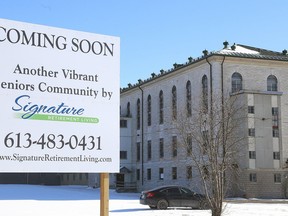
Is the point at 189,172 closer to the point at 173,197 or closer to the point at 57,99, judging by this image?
the point at 173,197

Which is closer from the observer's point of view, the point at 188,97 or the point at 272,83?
the point at 272,83

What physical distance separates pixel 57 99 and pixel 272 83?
1692 inches

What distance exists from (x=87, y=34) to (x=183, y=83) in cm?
4425

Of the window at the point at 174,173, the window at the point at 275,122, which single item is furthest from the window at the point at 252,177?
the window at the point at 174,173

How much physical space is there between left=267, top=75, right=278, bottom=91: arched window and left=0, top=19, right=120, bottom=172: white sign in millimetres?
41729

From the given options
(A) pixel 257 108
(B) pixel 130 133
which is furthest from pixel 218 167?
(B) pixel 130 133

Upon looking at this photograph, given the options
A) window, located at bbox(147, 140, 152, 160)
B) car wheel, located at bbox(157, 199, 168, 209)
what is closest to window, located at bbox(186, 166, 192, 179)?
window, located at bbox(147, 140, 152, 160)

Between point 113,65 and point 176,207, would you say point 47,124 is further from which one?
point 176,207

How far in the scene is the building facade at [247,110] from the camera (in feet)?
147

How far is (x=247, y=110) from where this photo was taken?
4488 cm

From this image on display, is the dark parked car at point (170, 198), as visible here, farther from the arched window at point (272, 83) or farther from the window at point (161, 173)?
the window at point (161, 173)

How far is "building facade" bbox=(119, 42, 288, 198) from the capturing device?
1766 inches

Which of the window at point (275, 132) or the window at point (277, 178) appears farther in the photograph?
the window at point (275, 132)

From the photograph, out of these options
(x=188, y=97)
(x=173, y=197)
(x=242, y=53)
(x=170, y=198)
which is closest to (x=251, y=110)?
(x=242, y=53)
